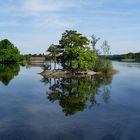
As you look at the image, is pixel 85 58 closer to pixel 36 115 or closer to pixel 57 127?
pixel 36 115

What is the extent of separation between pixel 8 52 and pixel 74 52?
65.7 metres

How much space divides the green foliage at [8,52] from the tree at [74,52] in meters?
62.6

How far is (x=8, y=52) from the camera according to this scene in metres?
127

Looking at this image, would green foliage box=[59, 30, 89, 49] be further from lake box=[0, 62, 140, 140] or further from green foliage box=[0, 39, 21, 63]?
green foliage box=[0, 39, 21, 63]

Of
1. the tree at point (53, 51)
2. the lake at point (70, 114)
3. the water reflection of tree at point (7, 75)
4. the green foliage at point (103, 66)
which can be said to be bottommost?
the water reflection of tree at point (7, 75)

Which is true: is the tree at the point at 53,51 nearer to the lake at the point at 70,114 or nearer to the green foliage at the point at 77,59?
the green foliage at the point at 77,59

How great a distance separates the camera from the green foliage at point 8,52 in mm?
127188

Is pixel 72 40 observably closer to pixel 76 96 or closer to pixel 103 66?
pixel 103 66

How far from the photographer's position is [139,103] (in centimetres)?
3362

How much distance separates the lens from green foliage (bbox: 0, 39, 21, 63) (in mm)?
127188

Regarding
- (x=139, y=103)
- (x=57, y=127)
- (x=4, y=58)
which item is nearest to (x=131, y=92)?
(x=139, y=103)

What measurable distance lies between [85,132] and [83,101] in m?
12.9

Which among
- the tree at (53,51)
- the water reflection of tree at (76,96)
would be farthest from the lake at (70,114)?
the tree at (53,51)

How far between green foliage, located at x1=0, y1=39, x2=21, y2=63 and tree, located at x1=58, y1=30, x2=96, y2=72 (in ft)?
205
